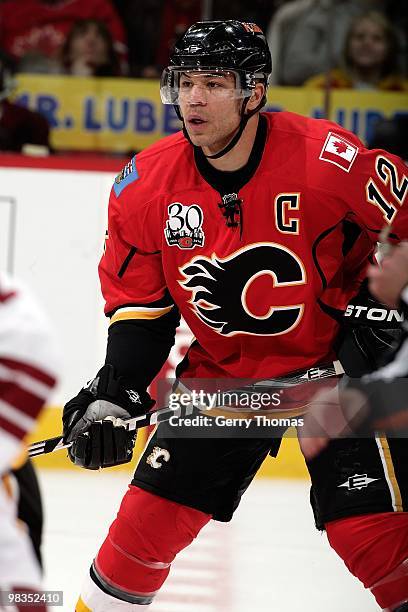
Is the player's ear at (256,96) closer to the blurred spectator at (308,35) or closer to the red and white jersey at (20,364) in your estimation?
the red and white jersey at (20,364)

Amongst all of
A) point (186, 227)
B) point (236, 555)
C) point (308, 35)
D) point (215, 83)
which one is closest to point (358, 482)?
point (186, 227)

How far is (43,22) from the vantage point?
4844 mm

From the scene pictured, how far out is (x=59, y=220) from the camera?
4.12m

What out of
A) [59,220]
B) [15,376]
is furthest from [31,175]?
[15,376]

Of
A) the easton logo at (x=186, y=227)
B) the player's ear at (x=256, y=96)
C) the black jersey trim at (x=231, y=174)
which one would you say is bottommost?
the easton logo at (x=186, y=227)

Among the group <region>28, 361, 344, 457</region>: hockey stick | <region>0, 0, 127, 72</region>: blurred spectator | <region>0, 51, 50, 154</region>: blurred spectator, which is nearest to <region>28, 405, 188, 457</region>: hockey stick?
<region>28, 361, 344, 457</region>: hockey stick

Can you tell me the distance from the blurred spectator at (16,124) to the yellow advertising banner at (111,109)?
0.05 m

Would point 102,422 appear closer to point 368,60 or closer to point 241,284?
point 241,284

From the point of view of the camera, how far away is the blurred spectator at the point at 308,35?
453 centimetres

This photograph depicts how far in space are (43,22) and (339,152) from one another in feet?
9.26

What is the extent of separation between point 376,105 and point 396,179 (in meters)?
2.25

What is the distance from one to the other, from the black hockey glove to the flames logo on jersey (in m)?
0.22

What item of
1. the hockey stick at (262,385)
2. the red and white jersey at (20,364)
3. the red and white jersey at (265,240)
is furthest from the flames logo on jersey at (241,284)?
the red and white jersey at (20,364)

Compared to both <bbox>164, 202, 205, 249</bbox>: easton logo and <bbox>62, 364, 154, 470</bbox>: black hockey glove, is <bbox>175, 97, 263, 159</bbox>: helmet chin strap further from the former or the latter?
<bbox>62, 364, 154, 470</bbox>: black hockey glove
